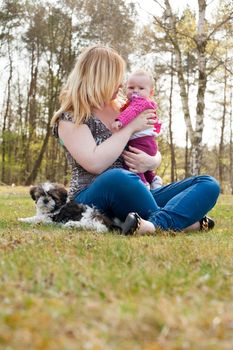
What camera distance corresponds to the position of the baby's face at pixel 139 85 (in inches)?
224

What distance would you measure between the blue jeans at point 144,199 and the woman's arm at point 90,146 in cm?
17

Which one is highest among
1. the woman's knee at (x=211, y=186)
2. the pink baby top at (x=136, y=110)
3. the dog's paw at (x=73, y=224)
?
the pink baby top at (x=136, y=110)

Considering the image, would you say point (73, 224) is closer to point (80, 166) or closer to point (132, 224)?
point (80, 166)

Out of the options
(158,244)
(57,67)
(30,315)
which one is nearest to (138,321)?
(30,315)

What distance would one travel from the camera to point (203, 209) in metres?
5.21

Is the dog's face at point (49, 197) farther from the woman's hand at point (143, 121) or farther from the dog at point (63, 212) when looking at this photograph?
the woman's hand at point (143, 121)

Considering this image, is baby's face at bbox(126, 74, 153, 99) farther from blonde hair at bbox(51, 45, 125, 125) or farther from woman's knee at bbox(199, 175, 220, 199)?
woman's knee at bbox(199, 175, 220, 199)

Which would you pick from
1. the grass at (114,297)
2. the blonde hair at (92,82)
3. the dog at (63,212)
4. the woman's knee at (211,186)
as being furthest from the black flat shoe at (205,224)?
the grass at (114,297)

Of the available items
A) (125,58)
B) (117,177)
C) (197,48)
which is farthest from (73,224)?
(125,58)

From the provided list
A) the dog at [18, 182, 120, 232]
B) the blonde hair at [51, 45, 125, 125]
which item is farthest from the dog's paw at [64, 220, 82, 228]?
the blonde hair at [51, 45, 125, 125]

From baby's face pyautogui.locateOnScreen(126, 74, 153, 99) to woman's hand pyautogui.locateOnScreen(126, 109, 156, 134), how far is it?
341 mm

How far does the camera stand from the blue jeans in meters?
4.84

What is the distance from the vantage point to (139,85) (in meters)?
5.71

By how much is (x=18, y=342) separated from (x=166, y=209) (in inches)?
139
